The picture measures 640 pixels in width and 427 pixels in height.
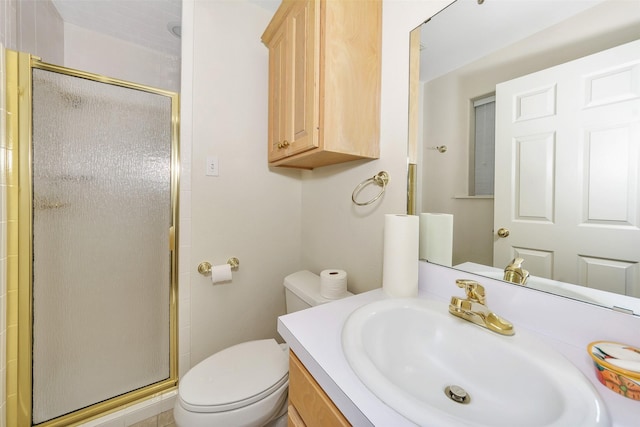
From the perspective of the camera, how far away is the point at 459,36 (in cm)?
84

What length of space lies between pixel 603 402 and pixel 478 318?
0.83ft

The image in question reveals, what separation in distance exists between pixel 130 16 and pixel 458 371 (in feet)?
7.73

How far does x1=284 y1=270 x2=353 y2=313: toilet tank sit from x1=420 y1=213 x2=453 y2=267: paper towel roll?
0.44 metres

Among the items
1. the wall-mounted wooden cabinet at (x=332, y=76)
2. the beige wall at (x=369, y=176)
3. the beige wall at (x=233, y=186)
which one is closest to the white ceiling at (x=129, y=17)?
the beige wall at (x=233, y=186)

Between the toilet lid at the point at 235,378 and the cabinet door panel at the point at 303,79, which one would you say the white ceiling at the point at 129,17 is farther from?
the toilet lid at the point at 235,378

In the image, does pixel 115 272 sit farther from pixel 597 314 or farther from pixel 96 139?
pixel 597 314

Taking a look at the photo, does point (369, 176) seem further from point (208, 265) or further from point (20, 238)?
point (20, 238)

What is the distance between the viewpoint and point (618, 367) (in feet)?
1.40

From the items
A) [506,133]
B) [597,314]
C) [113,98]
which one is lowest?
[597,314]

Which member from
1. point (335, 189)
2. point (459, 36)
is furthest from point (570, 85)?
point (335, 189)

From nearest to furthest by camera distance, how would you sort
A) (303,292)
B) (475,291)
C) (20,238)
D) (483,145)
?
1. (475,291)
2. (483,145)
3. (20,238)
4. (303,292)

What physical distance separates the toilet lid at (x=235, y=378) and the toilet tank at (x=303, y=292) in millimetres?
229

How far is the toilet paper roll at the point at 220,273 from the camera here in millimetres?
1322

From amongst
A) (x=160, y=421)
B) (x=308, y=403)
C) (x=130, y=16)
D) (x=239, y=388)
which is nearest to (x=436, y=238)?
(x=308, y=403)
